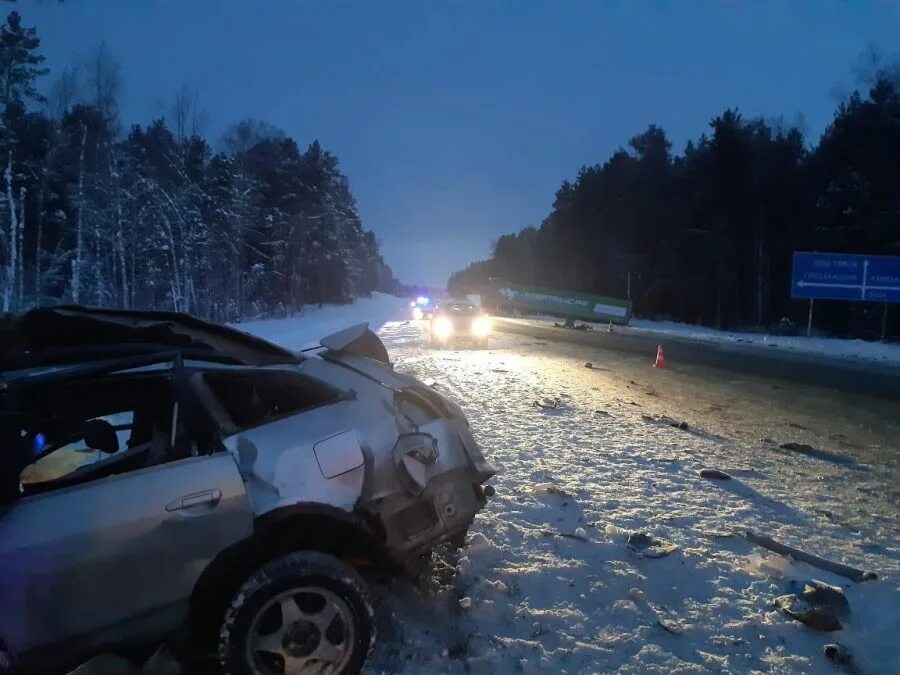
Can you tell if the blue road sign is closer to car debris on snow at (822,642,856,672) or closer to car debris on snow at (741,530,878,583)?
car debris on snow at (741,530,878,583)

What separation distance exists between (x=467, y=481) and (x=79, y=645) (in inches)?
77.5

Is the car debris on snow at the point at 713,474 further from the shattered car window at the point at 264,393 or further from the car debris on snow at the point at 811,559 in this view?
the shattered car window at the point at 264,393

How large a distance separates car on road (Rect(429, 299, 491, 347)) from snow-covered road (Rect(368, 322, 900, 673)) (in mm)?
11137

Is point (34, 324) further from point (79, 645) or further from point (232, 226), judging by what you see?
point (232, 226)

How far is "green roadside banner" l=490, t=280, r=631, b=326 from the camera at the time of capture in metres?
39.7

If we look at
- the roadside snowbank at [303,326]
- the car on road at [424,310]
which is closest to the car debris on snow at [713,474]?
the roadside snowbank at [303,326]

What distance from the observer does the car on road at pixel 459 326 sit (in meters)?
20.5

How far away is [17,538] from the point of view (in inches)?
88.9

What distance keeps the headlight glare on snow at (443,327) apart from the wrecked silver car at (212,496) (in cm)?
1693

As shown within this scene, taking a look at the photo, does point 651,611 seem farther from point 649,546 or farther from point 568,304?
point 568,304

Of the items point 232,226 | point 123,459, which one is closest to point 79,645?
point 123,459

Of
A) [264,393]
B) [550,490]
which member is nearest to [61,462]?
[264,393]

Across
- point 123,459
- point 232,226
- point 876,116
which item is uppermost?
point 876,116

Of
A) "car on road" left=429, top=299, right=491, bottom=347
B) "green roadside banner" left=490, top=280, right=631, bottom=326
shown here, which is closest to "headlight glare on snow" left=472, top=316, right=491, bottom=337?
"car on road" left=429, top=299, right=491, bottom=347
